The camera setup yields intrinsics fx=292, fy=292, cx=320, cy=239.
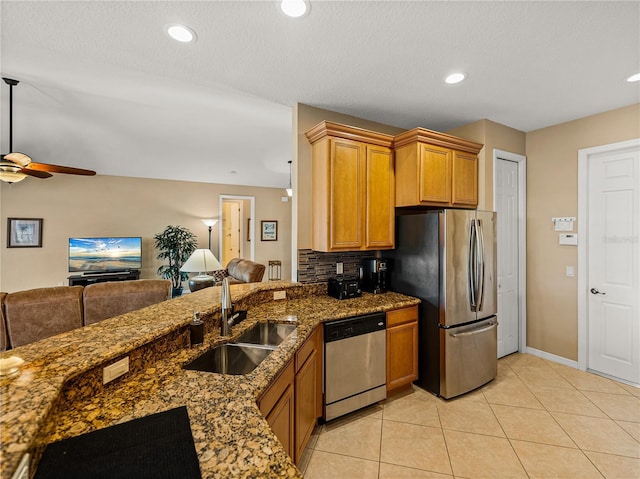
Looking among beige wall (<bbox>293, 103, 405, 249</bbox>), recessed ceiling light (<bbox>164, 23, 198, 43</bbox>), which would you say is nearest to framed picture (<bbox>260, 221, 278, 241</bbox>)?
beige wall (<bbox>293, 103, 405, 249</bbox>)

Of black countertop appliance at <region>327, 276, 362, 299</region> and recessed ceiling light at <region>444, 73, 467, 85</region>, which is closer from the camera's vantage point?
recessed ceiling light at <region>444, 73, 467, 85</region>

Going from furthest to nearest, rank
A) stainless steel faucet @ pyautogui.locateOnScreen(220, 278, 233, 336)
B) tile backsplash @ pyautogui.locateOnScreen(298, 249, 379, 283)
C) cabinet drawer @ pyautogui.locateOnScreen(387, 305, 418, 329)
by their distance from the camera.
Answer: tile backsplash @ pyautogui.locateOnScreen(298, 249, 379, 283) < cabinet drawer @ pyautogui.locateOnScreen(387, 305, 418, 329) < stainless steel faucet @ pyautogui.locateOnScreen(220, 278, 233, 336)

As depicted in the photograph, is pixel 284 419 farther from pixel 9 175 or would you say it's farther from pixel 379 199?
pixel 9 175

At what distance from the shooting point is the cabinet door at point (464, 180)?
9.86 feet

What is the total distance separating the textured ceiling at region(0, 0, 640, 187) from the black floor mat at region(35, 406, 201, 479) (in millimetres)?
1979

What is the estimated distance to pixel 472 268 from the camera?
2650 millimetres

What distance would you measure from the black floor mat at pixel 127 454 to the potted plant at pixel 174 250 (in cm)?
540

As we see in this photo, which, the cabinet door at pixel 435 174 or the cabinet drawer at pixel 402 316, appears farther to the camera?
the cabinet door at pixel 435 174

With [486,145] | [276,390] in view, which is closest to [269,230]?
[486,145]

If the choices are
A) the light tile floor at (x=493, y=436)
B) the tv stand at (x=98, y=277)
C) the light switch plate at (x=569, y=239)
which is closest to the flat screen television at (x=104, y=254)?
the tv stand at (x=98, y=277)

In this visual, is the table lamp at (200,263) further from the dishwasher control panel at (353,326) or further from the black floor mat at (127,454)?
the black floor mat at (127,454)

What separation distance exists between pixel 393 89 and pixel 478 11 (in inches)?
37.2

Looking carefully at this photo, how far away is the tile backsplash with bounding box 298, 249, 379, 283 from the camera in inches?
113

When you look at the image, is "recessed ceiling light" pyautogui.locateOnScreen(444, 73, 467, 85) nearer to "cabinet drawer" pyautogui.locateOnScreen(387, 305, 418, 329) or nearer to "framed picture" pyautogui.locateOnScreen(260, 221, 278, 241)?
"cabinet drawer" pyautogui.locateOnScreen(387, 305, 418, 329)
